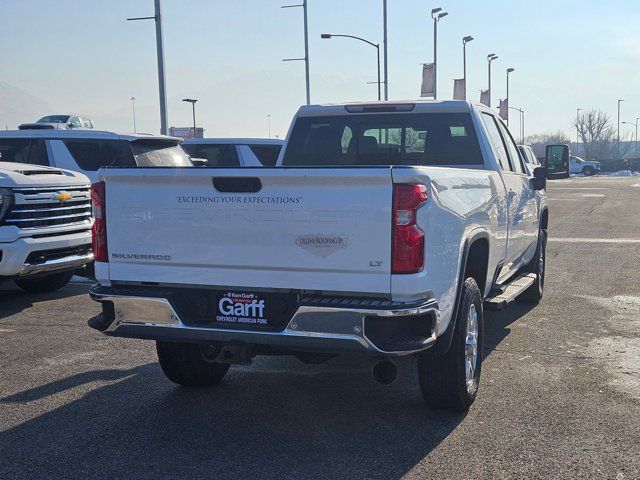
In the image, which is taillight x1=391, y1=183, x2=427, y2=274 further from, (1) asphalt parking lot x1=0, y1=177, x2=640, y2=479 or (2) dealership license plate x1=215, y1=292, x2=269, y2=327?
(1) asphalt parking lot x1=0, y1=177, x2=640, y2=479

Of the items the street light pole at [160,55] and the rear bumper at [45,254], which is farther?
the street light pole at [160,55]

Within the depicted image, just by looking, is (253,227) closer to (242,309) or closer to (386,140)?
(242,309)

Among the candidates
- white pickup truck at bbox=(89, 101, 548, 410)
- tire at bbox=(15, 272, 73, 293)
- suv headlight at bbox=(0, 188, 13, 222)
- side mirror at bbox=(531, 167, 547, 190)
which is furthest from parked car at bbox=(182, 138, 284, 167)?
white pickup truck at bbox=(89, 101, 548, 410)

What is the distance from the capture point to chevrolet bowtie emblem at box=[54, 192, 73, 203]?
8.78 meters

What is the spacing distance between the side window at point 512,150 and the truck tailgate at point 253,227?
3.57 m

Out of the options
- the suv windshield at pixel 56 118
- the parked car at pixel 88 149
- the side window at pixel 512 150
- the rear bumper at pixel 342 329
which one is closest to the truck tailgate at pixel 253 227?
the rear bumper at pixel 342 329

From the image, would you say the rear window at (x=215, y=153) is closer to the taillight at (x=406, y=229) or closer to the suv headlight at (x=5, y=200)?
the suv headlight at (x=5, y=200)

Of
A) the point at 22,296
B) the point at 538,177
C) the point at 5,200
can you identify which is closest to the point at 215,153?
the point at 22,296

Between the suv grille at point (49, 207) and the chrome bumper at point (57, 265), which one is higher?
the suv grille at point (49, 207)

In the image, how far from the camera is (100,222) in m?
4.79

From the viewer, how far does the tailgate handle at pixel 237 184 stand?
4.39m

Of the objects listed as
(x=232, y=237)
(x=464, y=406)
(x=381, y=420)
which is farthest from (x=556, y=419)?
(x=232, y=237)

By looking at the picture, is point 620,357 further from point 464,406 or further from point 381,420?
point 381,420

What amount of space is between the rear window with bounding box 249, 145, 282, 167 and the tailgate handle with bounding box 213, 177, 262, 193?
385 inches
